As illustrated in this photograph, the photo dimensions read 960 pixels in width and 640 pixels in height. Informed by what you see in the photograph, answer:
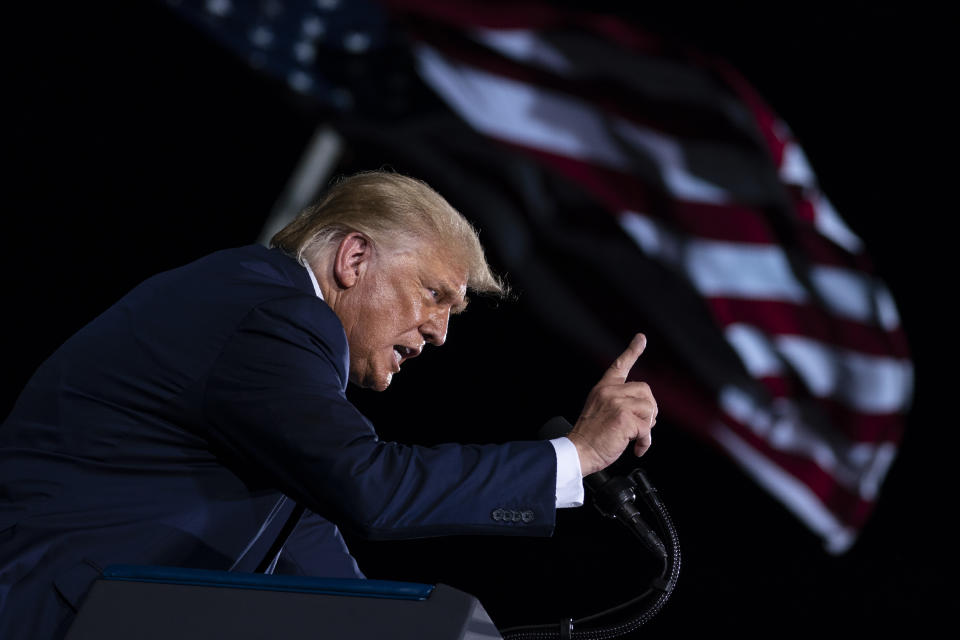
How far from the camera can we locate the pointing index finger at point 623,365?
4.83ft

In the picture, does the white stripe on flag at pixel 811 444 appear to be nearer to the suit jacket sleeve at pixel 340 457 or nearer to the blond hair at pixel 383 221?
the blond hair at pixel 383 221

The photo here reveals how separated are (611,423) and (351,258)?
523 mm

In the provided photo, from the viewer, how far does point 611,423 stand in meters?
1.40

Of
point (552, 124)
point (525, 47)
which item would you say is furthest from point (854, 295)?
point (525, 47)

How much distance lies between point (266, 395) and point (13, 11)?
343 centimetres

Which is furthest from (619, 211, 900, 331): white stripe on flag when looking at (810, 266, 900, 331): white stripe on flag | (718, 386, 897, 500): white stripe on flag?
(718, 386, 897, 500): white stripe on flag

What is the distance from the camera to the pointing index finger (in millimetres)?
1474

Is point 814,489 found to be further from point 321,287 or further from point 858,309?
point 321,287

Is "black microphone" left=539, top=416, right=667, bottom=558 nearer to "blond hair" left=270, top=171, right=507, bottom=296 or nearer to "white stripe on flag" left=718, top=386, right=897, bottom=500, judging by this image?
"blond hair" left=270, top=171, right=507, bottom=296

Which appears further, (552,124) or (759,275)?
(759,275)

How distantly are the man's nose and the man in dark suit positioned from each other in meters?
0.26

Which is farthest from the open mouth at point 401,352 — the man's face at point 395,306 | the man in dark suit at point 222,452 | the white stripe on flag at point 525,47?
the white stripe on flag at point 525,47

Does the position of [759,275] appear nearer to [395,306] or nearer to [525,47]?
[525,47]

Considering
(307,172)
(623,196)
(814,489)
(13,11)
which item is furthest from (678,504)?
(13,11)
